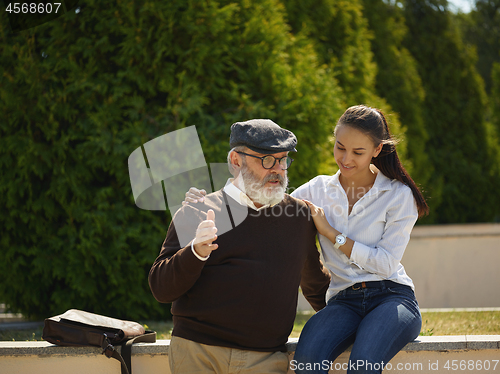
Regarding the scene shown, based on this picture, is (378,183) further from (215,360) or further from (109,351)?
(109,351)

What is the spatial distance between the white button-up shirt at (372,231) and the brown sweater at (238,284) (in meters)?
0.31

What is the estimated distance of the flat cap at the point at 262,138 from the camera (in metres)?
2.37

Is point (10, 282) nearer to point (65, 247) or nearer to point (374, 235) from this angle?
point (65, 247)

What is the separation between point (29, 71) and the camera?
4.31 metres

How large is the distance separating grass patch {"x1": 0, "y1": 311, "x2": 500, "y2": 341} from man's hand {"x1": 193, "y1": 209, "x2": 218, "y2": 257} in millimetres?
1770

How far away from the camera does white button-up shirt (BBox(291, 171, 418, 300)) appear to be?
97.0 inches

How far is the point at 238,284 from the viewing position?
7.51 ft

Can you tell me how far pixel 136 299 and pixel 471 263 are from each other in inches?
222

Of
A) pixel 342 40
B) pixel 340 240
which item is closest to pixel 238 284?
pixel 340 240

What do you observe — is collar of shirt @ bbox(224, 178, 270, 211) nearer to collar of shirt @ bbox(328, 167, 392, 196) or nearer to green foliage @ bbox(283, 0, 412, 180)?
collar of shirt @ bbox(328, 167, 392, 196)

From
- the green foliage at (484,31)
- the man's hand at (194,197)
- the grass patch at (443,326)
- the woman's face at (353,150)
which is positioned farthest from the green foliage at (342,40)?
the green foliage at (484,31)

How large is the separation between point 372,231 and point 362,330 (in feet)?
1.70
